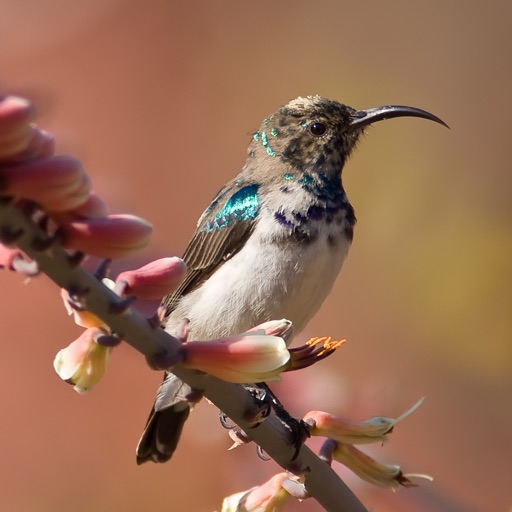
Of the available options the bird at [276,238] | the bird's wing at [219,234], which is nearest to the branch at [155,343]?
the bird at [276,238]

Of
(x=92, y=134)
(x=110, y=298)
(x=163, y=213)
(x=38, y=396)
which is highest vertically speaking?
(x=110, y=298)

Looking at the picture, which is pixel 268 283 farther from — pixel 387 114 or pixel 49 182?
pixel 49 182

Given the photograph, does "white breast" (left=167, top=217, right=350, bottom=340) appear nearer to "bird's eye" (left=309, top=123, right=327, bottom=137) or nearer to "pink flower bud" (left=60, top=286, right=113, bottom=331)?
"bird's eye" (left=309, top=123, right=327, bottom=137)

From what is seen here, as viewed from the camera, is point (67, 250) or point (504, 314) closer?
point (67, 250)

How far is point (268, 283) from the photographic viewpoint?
2191mm

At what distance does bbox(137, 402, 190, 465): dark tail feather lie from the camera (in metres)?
1.84

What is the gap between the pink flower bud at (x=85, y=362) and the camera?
993 millimetres

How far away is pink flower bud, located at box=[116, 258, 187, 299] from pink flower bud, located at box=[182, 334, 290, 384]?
0.06m

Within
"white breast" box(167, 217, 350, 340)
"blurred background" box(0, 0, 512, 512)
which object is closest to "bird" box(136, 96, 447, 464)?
"white breast" box(167, 217, 350, 340)

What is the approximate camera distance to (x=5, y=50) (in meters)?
2.79

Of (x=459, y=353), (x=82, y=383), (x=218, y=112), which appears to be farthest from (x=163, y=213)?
(x=82, y=383)

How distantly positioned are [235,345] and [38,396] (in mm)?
1697

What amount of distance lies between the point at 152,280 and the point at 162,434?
987 mm

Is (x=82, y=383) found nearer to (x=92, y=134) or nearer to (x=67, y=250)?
(x=67, y=250)
